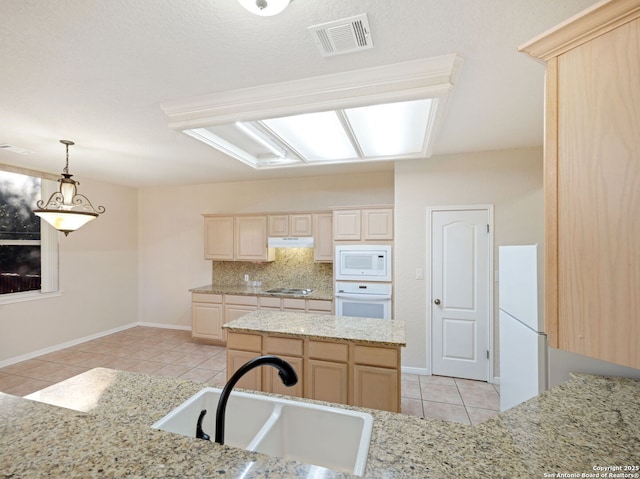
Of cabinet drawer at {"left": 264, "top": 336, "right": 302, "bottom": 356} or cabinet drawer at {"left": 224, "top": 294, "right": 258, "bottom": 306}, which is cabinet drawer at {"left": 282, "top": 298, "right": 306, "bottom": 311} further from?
cabinet drawer at {"left": 264, "top": 336, "right": 302, "bottom": 356}

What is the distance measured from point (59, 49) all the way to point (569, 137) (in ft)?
7.86

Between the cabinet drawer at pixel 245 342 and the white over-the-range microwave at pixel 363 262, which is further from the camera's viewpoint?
the white over-the-range microwave at pixel 363 262

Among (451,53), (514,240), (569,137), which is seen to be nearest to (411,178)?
(514,240)

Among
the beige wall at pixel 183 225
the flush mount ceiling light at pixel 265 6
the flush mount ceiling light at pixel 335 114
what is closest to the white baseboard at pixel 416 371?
the flush mount ceiling light at pixel 335 114

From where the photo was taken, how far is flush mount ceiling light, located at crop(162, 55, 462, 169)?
181 cm

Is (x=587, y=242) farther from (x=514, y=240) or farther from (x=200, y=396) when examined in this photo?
(x=514, y=240)

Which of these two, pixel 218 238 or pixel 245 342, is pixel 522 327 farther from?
pixel 218 238

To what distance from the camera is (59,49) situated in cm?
161

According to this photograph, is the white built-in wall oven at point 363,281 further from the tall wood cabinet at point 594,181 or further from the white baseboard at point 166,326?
the white baseboard at point 166,326

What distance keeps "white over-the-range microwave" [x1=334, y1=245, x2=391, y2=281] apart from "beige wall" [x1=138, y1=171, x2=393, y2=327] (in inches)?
46.9

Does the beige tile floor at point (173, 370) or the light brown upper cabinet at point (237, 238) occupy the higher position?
the light brown upper cabinet at point (237, 238)

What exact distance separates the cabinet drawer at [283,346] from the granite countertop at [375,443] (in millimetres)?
1063

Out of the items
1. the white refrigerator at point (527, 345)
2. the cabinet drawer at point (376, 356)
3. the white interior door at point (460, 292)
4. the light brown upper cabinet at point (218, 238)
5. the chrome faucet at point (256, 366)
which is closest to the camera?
the chrome faucet at point (256, 366)

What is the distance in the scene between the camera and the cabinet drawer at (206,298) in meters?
4.55
